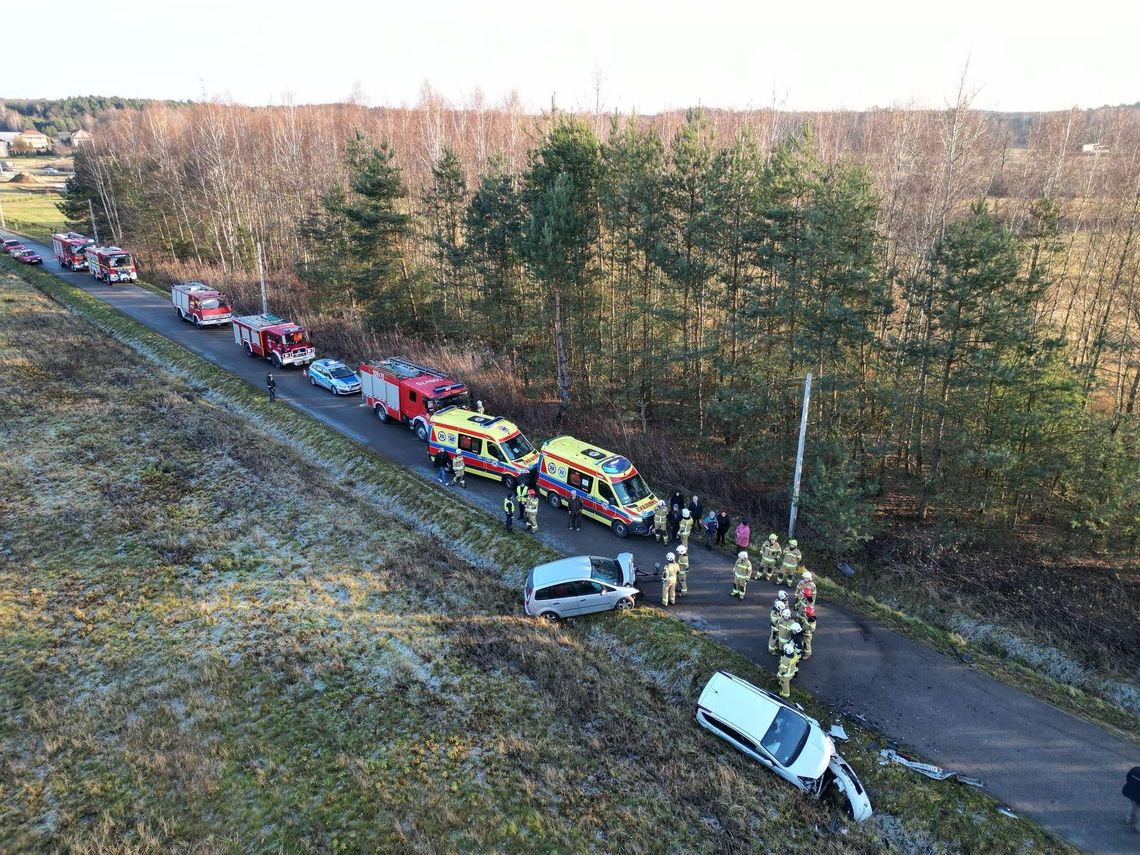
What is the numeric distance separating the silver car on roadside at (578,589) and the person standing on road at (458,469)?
6.76 m

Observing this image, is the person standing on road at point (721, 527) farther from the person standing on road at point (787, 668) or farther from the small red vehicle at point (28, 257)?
the small red vehicle at point (28, 257)

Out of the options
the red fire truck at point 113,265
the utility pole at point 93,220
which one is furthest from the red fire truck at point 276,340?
the utility pole at point 93,220

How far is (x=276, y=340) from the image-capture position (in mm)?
33344

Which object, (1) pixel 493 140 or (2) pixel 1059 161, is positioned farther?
(1) pixel 493 140

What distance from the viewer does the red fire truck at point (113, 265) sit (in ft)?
168

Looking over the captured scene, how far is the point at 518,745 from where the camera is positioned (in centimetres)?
1207

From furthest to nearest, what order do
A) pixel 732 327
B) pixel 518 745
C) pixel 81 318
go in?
pixel 81 318, pixel 732 327, pixel 518 745

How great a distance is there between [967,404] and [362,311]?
1225 inches

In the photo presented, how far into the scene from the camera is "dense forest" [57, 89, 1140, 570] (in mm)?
16688

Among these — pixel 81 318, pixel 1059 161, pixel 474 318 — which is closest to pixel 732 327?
pixel 474 318

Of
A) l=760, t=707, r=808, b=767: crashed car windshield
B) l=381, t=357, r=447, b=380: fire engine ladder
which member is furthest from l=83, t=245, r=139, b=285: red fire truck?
l=760, t=707, r=808, b=767: crashed car windshield

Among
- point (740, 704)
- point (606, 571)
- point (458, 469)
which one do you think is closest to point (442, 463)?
point (458, 469)

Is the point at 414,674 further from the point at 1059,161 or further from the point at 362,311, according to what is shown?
the point at 1059,161

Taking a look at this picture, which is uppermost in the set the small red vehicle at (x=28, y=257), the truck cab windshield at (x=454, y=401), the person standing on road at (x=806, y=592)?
→ the small red vehicle at (x=28, y=257)
